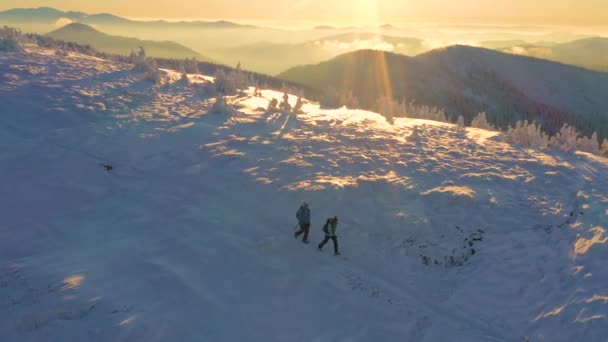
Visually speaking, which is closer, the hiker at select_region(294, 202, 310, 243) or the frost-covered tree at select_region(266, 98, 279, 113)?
the hiker at select_region(294, 202, 310, 243)

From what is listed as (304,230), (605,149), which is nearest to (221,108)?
(304,230)

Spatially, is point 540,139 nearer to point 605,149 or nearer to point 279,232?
point 605,149

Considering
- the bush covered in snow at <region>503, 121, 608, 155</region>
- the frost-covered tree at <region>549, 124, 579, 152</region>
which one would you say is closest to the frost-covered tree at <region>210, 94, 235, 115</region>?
the bush covered in snow at <region>503, 121, 608, 155</region>

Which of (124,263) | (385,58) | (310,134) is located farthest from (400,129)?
(385,58)

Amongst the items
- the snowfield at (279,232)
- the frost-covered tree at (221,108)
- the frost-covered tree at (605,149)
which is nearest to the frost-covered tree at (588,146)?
the frost-covered tree at (605,149)

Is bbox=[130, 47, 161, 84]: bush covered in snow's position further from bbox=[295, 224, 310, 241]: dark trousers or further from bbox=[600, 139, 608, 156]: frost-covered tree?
bbox=[600, 139, 608, 156]: frost-covered tree

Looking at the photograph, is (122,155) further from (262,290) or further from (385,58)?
(385,58)
